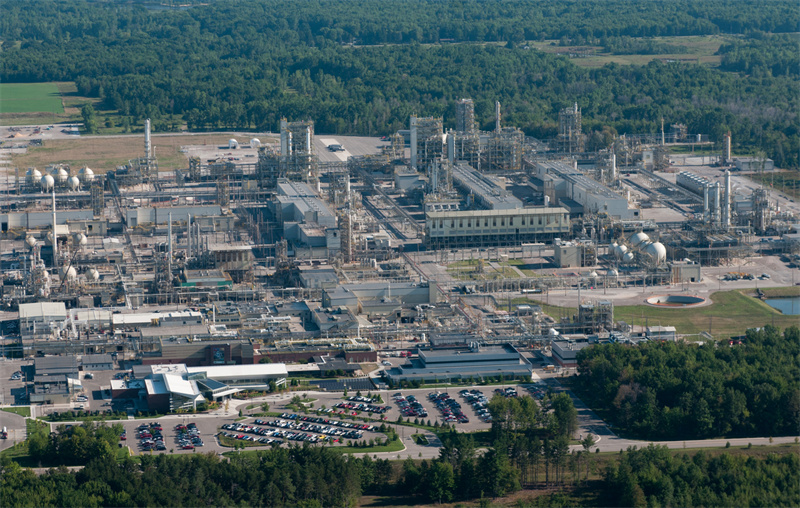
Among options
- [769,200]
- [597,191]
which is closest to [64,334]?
[597,191]

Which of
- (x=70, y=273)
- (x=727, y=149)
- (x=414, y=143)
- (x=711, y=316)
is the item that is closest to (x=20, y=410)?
(x=70, y=273)

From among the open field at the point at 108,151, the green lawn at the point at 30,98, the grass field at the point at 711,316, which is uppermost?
the green lawn at the point at 30,98

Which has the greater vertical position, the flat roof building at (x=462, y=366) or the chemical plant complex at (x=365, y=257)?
the chemical plant complex at (x=365, y=257)

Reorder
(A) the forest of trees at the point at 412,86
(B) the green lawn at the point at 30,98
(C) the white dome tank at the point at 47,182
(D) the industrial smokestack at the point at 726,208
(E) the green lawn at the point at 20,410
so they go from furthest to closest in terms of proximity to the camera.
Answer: (B) the green lawn at the point at 30,98
(A) the forest of trees at the point at 412,86
(C) the white dome tank at the point at 47,182
(D) the industrial smokestack at the point at 726,208
(E) the green lawn at the point at 20,410

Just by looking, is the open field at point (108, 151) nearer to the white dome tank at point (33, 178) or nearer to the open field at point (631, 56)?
the white dome tank at point (33, 178)

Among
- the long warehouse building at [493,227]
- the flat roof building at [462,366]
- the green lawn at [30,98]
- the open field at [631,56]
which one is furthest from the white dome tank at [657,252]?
the open field at [631,56]

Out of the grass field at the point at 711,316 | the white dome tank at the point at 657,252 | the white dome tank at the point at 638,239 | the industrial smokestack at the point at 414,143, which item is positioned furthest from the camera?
the industrial smokestack at the point at 414,143

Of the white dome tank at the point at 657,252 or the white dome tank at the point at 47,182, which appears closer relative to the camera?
the white dome tank at the point at 657,252
